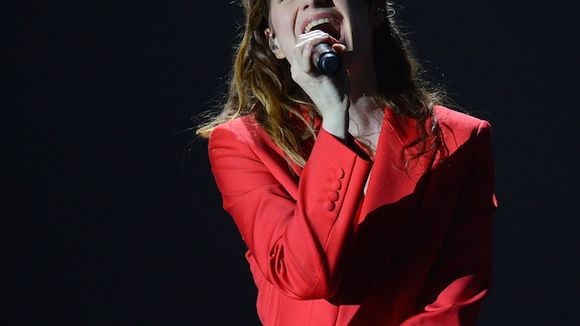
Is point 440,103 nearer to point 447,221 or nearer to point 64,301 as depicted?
point 447,221

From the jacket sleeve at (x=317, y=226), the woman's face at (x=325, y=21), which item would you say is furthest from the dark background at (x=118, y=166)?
the jacket sleeve at (x=317, y=226)

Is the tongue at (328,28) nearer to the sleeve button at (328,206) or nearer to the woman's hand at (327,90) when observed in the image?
the woman's hand at (327,90)

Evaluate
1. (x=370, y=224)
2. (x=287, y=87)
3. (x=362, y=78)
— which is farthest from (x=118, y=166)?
(x=370, y=224)

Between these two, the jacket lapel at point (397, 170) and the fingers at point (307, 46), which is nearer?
the fingers at point (307, 46)

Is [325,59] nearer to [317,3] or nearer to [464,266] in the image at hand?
[317,3]

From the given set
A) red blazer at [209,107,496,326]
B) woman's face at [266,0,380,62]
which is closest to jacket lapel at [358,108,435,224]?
red blazer at [209,107,496,326]

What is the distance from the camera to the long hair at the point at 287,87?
1.36 meters

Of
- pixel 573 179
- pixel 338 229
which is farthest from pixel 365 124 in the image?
pixel 573 179

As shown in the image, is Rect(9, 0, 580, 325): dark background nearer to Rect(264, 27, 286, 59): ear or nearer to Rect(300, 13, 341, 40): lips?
Rect(264, 27, 286, 59): ear

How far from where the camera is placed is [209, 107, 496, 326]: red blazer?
115cm

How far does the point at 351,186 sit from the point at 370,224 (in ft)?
0.32

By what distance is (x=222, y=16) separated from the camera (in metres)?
A: 2.50

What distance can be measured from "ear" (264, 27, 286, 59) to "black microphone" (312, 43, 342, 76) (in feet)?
0.64

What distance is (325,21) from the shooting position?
125 cm
